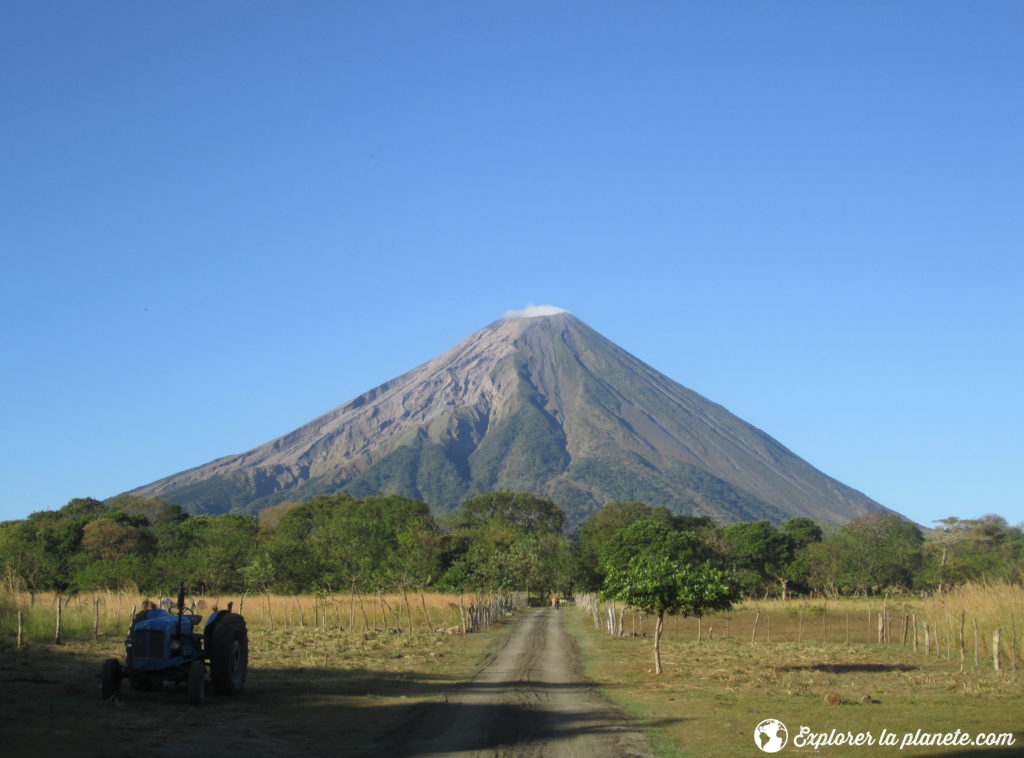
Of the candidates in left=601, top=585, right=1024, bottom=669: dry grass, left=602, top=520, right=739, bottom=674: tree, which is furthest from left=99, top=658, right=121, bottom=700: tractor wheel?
left=601, top=585, right=1024, bottom=669: dry grass

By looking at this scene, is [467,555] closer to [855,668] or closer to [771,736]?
[855,668]

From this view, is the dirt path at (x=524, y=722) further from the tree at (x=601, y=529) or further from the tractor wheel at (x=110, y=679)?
the tree at (x=601, y=529)

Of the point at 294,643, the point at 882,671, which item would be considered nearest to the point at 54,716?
the point at 294,643

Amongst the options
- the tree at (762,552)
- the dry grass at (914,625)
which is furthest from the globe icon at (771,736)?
the tree at (762,552)

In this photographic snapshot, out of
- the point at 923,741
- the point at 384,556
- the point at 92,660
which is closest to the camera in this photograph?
the point at 923,741

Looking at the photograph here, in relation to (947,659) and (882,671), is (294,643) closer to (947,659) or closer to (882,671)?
(882,671)

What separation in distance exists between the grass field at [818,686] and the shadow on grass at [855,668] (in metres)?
0.05

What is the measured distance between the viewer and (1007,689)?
1772 cm

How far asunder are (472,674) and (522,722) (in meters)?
7.45

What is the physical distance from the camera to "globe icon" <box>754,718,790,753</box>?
11.9 m

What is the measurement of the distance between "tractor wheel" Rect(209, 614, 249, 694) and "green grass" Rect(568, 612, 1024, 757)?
6717 millimetres

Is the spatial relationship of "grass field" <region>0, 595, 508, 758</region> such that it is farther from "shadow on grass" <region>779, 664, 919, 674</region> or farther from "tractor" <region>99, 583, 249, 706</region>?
"shadow on grass" <region>779, 664, 919, 674</region>

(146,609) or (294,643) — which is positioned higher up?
(146,609)

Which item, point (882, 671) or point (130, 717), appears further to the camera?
point (882, 671)
